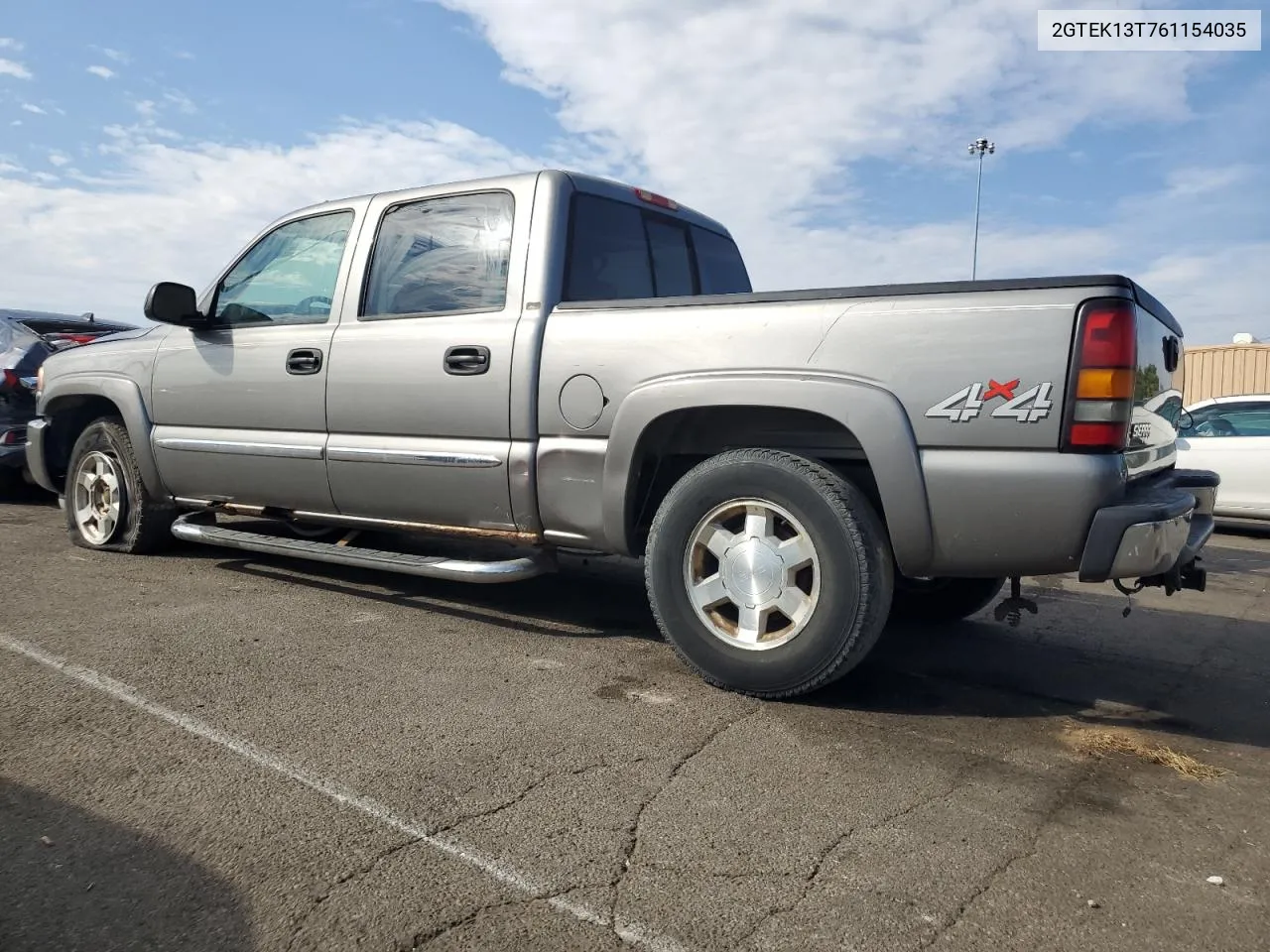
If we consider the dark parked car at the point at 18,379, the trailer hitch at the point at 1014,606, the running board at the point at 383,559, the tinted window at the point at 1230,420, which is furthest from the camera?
the tinted window at the point at 1230,420

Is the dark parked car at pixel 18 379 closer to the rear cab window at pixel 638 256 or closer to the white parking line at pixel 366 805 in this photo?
the white parking line at pixel 366 805

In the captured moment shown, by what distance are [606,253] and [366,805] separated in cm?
271

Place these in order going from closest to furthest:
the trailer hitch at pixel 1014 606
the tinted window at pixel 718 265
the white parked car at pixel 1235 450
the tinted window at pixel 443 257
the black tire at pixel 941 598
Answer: the trailer hitch at pixel 1014 606 → the tinted window at pixel 443 257 → the black tire at pixel 941 598 → the tinted window at pixel 718 265 → the white parked car at pixel 1235 450

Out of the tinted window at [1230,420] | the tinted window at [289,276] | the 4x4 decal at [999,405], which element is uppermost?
the tinted window at [289,276]

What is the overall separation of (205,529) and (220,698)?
206 cm

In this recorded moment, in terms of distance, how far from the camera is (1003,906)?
216 centimetres

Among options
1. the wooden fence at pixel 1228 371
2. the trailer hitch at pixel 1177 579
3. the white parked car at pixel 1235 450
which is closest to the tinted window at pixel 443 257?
the trailer hitch at pixel 1177 579

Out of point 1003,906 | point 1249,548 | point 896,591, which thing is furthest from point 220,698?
point 1249,548

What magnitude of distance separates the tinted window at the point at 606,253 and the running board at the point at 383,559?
1.16 meters

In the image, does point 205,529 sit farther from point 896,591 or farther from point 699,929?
point 699,929

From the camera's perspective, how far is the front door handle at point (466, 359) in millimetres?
4070

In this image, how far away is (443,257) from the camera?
174 inches

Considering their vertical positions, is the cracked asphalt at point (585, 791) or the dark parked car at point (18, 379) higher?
the dark parked car at point (18, 379)

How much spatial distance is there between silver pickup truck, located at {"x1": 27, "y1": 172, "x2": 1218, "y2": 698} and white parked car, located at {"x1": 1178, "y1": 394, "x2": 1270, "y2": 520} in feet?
17.8
